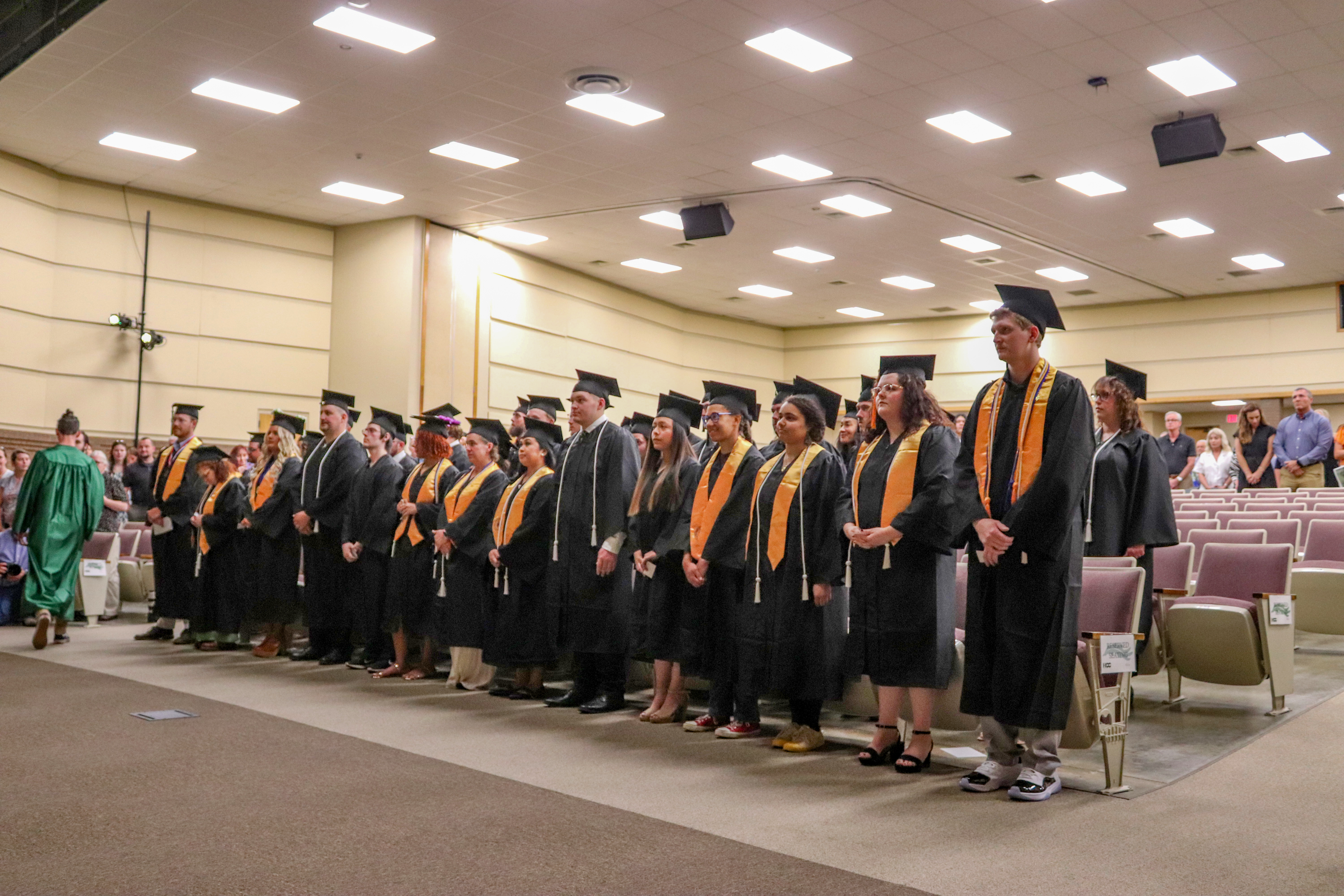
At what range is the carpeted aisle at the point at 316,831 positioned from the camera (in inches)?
111

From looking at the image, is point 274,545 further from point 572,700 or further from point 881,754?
point 881,754

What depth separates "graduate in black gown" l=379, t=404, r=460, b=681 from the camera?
668 centimetres

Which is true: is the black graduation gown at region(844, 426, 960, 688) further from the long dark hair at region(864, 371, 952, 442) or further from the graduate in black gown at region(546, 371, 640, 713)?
the graduate in black gown at region(546, 371, 640, 713)

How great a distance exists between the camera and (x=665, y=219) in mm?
14422

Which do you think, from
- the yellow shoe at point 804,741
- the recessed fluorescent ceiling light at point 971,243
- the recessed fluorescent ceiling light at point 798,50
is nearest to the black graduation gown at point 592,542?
the yellow shoe at point 804,741

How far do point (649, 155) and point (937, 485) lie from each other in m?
8.40

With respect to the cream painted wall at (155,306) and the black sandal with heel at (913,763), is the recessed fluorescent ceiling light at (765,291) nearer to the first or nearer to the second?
the cream painted wall at (155,306)

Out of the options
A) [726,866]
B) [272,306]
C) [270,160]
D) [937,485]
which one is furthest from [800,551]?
[272,306]

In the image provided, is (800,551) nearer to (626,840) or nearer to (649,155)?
(626,840)

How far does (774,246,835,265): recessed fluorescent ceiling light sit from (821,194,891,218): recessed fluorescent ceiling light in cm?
180

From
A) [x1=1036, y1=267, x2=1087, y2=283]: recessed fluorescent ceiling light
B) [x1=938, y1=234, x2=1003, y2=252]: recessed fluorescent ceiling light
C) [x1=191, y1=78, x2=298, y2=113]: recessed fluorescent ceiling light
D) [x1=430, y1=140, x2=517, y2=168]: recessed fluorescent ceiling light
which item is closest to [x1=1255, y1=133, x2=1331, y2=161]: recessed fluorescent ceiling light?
[x1=938, y1=234, x2=1003, y2=252]: recessed fluorescent ceiling light

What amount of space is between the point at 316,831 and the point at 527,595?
2.76 m

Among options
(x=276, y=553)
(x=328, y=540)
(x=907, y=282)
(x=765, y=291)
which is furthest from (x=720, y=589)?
(x=765, y=291)

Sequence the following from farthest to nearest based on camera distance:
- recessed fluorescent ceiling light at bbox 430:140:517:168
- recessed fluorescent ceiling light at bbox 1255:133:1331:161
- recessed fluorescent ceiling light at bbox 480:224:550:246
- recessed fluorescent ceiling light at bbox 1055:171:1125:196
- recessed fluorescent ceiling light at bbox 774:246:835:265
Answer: recessed fluorescent ceiling light at bbox 774:246:835:265, recessed fluorescent ceiling light at bbox 480:224:550:246, recessed fluorescent ceiling light at bbox 1055:171:1125:196, recessed fluorescent ceiling light at bbox 430:140:517:168, recessed fluorescent ceiling light at bbox 1255:133:1331:161
